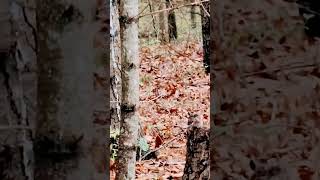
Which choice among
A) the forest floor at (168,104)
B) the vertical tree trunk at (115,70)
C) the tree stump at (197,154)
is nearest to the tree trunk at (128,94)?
the tree stump at (197,154)

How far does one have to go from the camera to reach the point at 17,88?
86cm

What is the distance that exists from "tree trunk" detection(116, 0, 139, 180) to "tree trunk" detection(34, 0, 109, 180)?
3108mm

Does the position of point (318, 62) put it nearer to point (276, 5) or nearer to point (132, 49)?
point (276, 5)

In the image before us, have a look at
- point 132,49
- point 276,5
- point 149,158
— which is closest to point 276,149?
point 276,5

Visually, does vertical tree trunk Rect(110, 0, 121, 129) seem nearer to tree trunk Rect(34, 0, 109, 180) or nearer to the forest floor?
the forest floor

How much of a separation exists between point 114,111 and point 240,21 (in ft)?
20.4

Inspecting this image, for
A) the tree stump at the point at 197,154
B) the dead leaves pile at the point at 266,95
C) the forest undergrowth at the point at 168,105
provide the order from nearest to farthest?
the dead leaves pile at the point at 266,95, the tree stump at the point at 197,154, the forest undergrowth at the point at 168,105

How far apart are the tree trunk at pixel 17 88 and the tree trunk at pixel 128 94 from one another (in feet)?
10.3

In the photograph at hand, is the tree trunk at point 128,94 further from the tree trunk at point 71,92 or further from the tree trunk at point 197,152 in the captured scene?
the tree trunk at point 71,92

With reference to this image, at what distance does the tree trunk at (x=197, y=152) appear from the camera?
457 centimetres

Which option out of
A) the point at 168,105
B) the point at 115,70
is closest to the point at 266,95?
the point at 115,70

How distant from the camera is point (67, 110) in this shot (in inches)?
36.1

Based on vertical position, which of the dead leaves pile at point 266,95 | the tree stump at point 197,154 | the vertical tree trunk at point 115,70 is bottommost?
the tree stump at point 197,154

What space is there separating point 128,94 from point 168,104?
18.3 feet
